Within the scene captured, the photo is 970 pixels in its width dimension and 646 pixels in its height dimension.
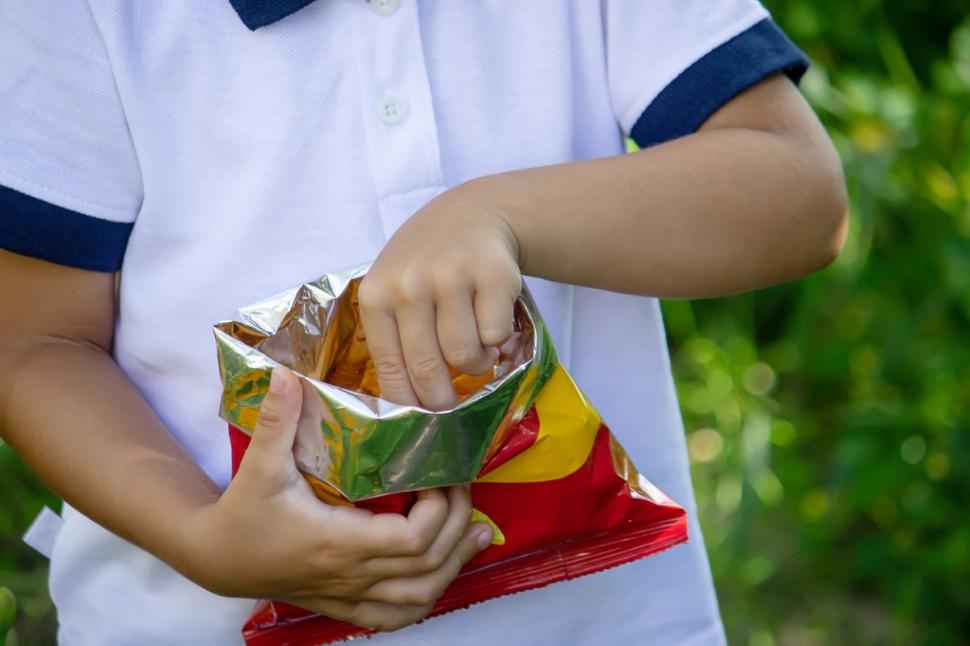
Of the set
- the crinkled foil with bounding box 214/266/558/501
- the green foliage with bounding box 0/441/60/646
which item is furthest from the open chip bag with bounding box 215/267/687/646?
the green foliage with bounding box 0/441/60/646

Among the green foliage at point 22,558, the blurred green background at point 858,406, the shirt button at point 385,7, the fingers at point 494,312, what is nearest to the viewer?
the fingers at point 494,312

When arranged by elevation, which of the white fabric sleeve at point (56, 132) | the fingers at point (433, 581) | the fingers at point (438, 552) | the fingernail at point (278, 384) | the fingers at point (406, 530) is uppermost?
the white fabric sleeve at point (56, 132)

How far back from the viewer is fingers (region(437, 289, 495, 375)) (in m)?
0.55

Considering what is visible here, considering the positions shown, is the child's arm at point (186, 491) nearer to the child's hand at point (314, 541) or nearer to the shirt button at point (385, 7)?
the child's hand at point (314, 541)

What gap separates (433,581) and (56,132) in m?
0.32

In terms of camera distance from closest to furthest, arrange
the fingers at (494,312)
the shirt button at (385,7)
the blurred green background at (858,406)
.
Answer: the fingers at (494,312)
the shirt button at (385,7)
the blurred green background at (858,406)

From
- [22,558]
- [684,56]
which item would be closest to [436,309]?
[684,56]

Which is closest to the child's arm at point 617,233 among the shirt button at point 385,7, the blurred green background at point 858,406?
the shirt button at point 385,7

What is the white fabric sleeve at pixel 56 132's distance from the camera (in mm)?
621

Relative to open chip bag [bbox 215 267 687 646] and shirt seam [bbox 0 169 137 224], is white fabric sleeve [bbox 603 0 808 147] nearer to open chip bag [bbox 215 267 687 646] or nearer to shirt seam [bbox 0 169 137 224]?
open chip bag [bbox 215 267 687 646]

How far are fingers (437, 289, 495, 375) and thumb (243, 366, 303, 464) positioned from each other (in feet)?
0.26

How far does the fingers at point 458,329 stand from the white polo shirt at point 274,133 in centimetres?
12

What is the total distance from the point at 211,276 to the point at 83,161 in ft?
0.31

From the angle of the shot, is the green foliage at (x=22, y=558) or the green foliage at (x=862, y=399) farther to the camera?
the green foliage at (x=862, y=399)
